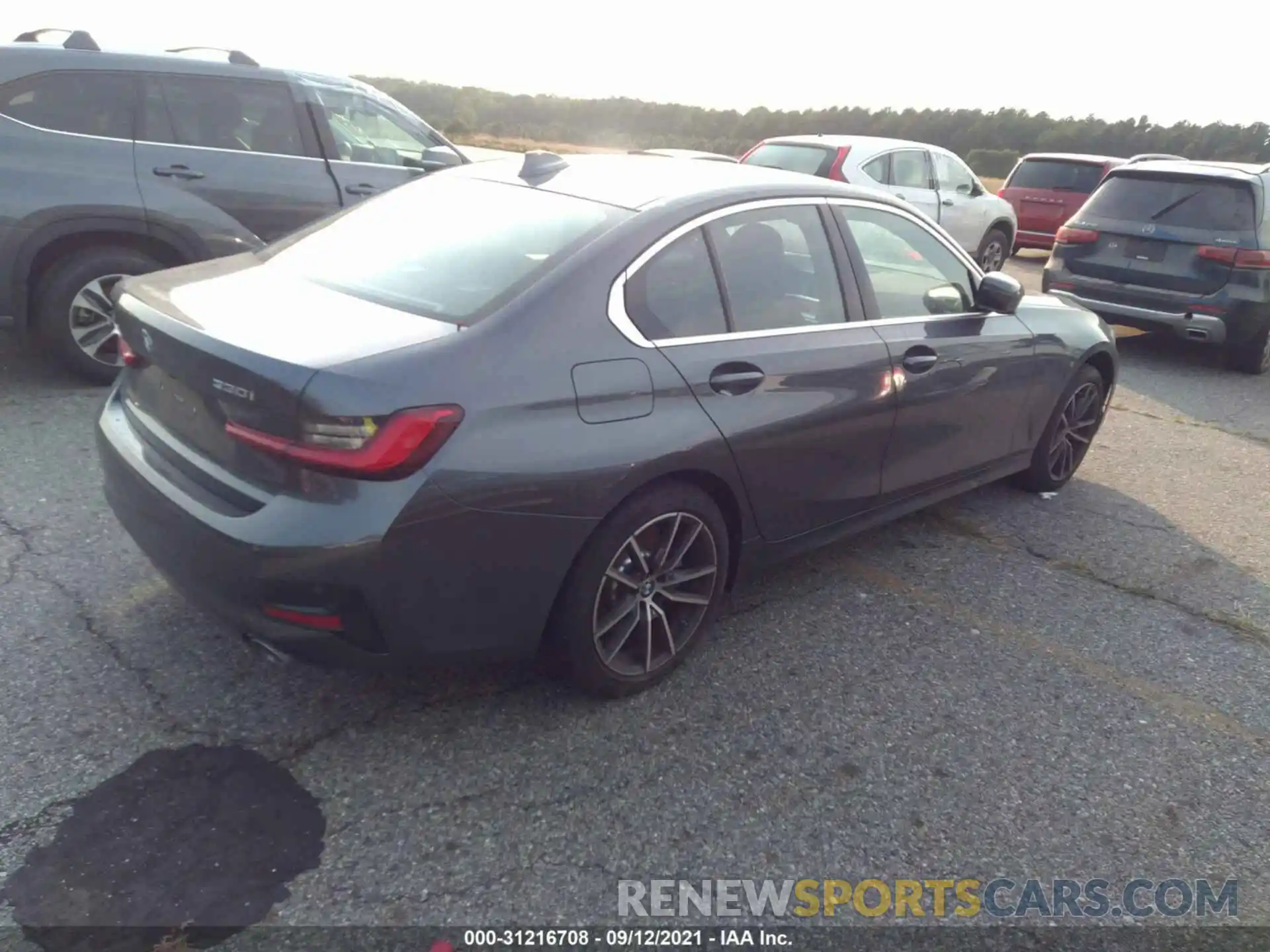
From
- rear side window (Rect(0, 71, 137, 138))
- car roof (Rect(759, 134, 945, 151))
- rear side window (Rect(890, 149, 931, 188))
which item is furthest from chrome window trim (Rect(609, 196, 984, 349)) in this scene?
rear side window (Rect(890, 149, 931, 188))

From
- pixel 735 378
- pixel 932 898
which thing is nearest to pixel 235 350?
pixel 735 378

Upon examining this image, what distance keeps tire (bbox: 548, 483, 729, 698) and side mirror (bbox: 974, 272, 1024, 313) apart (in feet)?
6.00

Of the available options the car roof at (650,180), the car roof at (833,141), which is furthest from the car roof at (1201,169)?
the car roof at (650,180)

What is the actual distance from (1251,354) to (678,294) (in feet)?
24.0

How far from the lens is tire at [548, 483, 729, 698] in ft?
9.75

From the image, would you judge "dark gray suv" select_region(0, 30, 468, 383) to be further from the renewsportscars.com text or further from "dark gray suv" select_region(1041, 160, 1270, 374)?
"dark gray suv" select_region(1041, 160, 1270, 374)

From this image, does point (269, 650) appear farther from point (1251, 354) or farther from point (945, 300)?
point (1251, 354)

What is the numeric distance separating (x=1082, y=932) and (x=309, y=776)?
210 centimetres

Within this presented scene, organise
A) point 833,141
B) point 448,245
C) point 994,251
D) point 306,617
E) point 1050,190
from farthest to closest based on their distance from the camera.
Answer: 1. point 1050,190
2. point 994,251
3. point 833,141
4. point 448,245
5. point 306,617

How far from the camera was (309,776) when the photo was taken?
2812 mm

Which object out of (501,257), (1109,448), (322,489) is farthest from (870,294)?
(1109,448)

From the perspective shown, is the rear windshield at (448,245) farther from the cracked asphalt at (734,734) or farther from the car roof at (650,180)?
the cracked asphalt at (734,734)

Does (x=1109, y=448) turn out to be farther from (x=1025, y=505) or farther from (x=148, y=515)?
(x=148, y=515)

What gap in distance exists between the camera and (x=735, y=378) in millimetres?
3279
